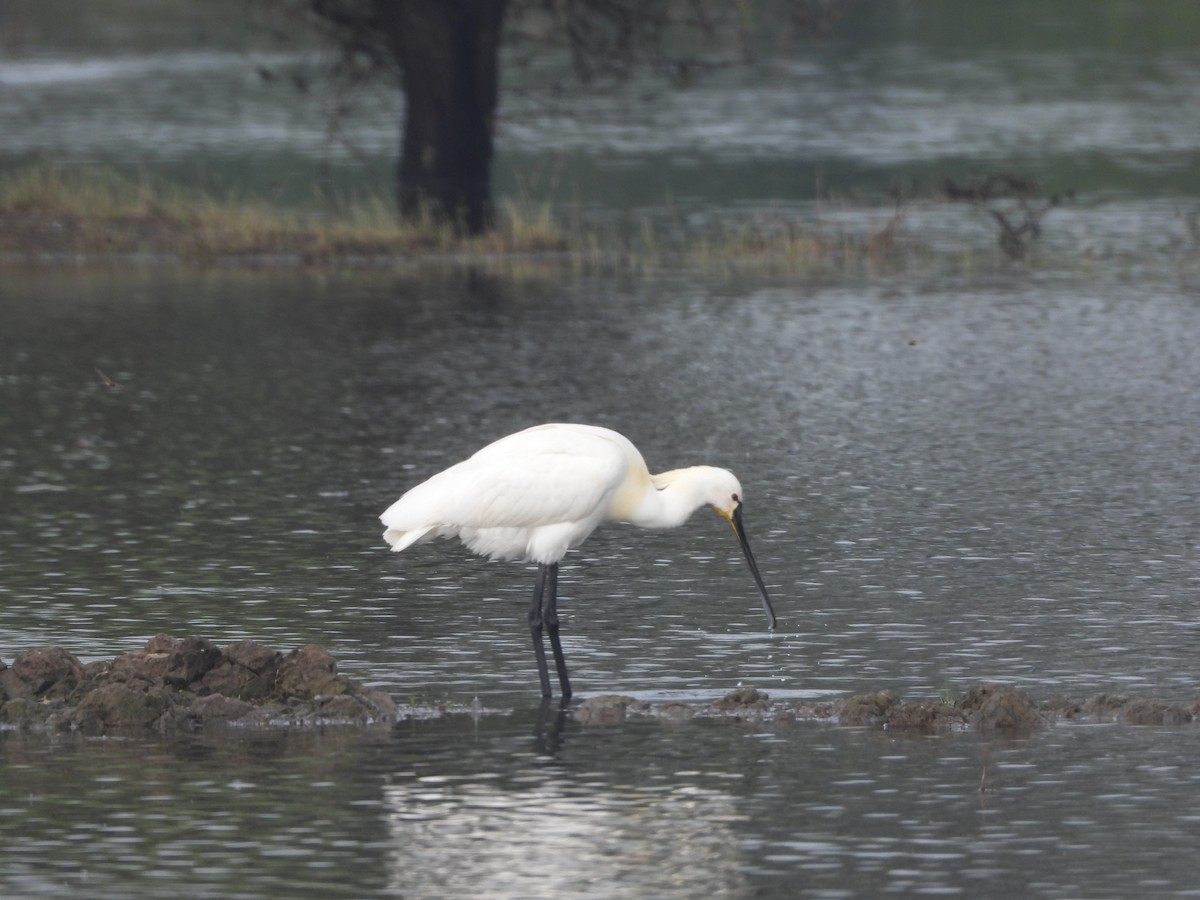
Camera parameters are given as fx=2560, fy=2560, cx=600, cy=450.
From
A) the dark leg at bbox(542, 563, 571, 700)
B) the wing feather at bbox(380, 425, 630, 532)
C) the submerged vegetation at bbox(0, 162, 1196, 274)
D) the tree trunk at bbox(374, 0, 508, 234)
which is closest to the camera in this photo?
the dark leg at bbox(542, 563, 571, 700)

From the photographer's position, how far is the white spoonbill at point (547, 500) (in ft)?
37.9

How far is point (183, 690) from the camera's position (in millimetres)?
11039

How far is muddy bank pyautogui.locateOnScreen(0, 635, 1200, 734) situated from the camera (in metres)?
10.7

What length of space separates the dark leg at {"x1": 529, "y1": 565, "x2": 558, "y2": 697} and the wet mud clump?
758 mm

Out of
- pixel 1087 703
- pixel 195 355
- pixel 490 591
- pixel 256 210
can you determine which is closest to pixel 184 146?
pixel 256 210

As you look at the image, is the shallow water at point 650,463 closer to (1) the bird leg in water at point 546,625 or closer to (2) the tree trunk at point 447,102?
(1) the bird leg in water at point 546,625

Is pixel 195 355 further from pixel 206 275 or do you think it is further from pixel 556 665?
pixel 556 665

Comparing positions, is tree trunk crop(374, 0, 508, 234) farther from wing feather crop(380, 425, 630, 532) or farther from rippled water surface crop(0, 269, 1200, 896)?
wing feather crop(380, 425, 630, 532)

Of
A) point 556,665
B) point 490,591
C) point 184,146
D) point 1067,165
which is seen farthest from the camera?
point 184,146

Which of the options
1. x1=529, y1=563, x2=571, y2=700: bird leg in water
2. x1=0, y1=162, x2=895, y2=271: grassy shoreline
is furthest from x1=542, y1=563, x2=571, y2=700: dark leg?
x1=0, y1=162, x2=895, y2=271: grassy shoreline

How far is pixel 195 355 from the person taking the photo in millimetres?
24469

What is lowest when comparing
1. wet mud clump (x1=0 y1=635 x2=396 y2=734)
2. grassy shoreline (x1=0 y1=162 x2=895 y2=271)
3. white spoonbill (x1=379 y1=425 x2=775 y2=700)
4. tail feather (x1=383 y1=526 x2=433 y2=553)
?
grassy shoreline (x1=0 y1=162 x2=895 y2=271)

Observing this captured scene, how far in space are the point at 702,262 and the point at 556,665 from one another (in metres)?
20.7

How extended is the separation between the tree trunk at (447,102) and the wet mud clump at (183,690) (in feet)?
71.8
